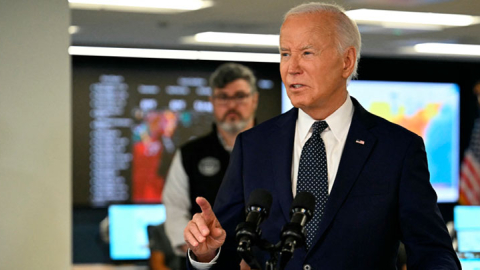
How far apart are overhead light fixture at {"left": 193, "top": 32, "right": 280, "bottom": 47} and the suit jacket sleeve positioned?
5.53m

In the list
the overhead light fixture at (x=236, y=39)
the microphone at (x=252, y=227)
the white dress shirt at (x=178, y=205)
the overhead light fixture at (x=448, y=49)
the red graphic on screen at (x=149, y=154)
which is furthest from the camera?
the overhead light fixture at (x=448, y=49)

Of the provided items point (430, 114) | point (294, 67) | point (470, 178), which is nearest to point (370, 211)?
point (294, 67)

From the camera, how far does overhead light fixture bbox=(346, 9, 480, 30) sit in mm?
5930

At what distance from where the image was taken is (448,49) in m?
8.27

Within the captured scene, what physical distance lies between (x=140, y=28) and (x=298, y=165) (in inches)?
203

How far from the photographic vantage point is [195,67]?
8.13 metres

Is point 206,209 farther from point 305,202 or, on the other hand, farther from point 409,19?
point 409,19

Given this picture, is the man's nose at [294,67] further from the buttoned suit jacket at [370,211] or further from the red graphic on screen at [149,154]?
the red graphic on screen at [149,154]

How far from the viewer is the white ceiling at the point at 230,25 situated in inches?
221

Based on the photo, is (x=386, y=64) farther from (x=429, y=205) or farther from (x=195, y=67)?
(x=429, y=205)

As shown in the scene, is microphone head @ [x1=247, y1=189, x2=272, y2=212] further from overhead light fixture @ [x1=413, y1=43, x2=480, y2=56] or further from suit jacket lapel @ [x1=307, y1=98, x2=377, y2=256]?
overhead light fixture @ [x1=413, y1=43, x2=480, y2=56]

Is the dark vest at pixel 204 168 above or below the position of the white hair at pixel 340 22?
below

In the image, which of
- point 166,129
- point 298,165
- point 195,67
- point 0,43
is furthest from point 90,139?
point 298,165

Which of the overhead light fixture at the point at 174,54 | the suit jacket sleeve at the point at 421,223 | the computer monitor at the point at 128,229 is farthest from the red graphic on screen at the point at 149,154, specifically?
the suit jacket sleeve at the point at 421,223
